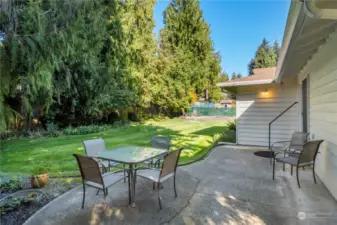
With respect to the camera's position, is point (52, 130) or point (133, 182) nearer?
point (133, 182)

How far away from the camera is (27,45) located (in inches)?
97.3

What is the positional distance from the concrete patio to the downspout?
2197 mm

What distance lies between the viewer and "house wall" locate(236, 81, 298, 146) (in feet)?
21.2

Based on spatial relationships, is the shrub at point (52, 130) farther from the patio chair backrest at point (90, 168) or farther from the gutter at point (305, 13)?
the gutter at point (305, 13)

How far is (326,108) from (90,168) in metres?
3.71

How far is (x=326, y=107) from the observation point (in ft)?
11.1

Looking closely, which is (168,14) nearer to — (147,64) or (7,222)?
(147,64)

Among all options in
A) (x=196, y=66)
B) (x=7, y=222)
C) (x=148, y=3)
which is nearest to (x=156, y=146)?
(x=7, y=222)


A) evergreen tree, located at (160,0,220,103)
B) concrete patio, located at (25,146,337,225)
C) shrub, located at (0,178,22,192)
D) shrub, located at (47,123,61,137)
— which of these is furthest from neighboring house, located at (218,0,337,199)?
evergreen tree, located at (160,0,220,103)

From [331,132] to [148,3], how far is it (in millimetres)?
17367

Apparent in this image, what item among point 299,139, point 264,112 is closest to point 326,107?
→ point 299,139

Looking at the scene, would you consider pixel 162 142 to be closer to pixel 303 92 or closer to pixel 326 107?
pixel 326 107

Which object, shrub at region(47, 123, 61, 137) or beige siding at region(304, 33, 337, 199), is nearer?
beige siding at region(304, 33, 337, 199)

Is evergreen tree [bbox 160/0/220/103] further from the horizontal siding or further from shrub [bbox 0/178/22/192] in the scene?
shrub [bbox 0/178/22/192]
